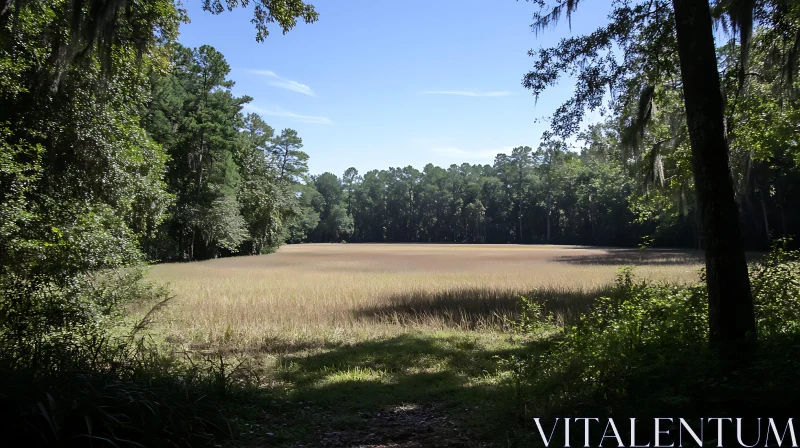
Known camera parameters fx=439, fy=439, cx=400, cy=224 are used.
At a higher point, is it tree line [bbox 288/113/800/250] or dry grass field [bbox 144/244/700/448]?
tree line [bbox 288/113/800/250]

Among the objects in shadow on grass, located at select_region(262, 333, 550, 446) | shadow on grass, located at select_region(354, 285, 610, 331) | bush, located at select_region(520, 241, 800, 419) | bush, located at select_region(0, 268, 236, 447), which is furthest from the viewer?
shadow on grass, located at select_region(354, 285, 610, 331)

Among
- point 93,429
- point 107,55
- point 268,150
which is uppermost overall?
point 268,150

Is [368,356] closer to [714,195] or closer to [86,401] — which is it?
[86,401]

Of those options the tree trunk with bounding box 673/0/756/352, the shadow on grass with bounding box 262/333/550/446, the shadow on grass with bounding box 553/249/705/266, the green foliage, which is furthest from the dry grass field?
the shadow on grass with bounding box 553/249/705/266

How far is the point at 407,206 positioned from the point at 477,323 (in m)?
108

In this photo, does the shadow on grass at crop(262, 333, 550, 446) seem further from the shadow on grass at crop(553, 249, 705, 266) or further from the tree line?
the tree line

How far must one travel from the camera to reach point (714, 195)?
14.3 ft

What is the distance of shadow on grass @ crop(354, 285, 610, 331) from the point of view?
34.4 ft

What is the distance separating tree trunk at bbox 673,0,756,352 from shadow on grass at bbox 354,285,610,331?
523cm

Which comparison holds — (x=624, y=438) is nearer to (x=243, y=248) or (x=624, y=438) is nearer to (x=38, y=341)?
(x=38, y=341)

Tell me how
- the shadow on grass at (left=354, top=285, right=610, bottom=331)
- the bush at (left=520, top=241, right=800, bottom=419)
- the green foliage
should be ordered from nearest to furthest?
the bush at (left=520, top=241, right=800, bottom=419), the green foliage, the shadow on grass at (left=354, top=285, right=610, bottom=331)

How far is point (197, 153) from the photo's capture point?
35.5 metres

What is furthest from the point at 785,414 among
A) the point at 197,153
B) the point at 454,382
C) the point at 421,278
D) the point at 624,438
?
the point at 197,153

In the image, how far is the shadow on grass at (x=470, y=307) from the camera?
413 inches
